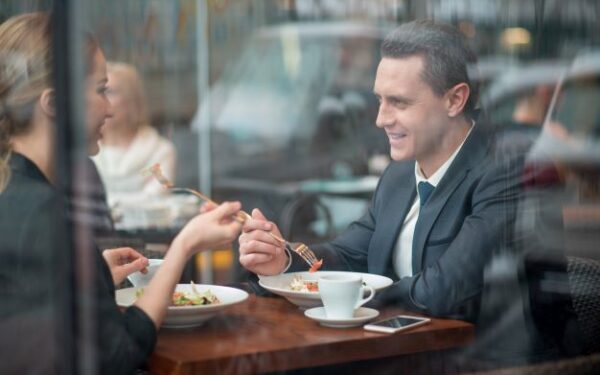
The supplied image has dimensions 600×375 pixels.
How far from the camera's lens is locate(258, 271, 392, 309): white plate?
2.36m

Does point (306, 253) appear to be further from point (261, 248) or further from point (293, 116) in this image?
point (293, 116)

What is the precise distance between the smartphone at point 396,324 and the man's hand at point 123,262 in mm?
528

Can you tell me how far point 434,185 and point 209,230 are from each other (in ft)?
2.19

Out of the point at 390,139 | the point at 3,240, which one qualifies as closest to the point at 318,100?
the point at 390,139

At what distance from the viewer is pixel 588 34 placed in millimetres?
2285

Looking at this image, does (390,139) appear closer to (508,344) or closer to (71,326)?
(508,344)

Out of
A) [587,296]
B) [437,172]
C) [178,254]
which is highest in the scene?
[437,172]

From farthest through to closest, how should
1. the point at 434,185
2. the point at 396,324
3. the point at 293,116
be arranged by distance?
the point at 293,116 → the point at 434,185 → the point at 396,324

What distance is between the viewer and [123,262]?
7.20 feet

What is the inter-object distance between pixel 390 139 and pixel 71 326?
97 centimetres

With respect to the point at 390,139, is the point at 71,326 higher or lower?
lower

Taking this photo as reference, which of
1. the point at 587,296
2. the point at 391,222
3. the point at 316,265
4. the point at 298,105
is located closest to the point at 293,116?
the point at 298,105

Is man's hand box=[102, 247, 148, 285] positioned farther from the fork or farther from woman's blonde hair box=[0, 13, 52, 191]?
woman's blonde hair box=[0, 13, 52, 191]

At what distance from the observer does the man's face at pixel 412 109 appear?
7.91ft
